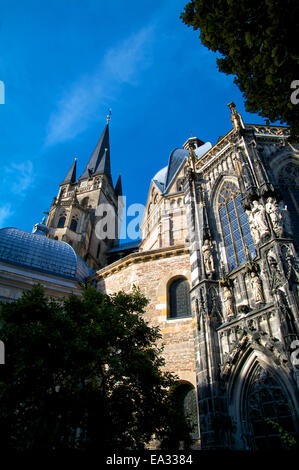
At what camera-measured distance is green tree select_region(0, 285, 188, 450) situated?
5.96m

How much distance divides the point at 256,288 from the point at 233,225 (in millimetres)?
3675

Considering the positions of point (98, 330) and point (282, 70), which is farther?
point (98, 330)

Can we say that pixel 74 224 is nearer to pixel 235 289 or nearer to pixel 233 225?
pixel 233 225

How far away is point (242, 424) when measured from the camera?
844 centimetres

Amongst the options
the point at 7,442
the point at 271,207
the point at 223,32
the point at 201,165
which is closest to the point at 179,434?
the point at 7,442

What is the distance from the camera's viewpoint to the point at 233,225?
12445mm

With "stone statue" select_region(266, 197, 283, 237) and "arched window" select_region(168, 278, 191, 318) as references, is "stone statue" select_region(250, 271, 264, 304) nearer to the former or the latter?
"stone statue" select_region(266, 197, 283, 237)

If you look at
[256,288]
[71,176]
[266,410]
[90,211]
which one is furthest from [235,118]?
[71,176]

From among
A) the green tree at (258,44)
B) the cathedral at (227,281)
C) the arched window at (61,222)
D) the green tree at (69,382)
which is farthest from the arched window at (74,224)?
the green tree at (258,44)

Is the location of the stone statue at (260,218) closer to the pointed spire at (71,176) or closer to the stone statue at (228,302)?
the stone statue at (228,302)

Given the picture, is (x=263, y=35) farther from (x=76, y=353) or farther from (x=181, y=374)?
(x=181, y=374)

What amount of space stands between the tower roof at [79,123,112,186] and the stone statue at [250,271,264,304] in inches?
1539

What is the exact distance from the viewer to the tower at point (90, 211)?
111 ft

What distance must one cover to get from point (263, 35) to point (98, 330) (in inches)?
277
